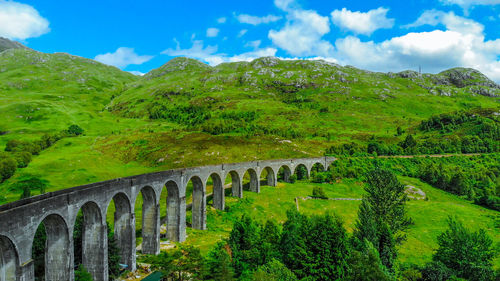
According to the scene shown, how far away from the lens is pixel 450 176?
83.1 metres

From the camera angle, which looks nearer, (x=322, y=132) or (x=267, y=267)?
(x=267, y=267)

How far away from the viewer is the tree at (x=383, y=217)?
113 ft

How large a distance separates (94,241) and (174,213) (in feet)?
52.6

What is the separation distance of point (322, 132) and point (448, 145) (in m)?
56.0

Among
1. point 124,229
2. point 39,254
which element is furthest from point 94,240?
point 39,254

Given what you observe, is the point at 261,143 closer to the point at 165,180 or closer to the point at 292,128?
the point at 292,128

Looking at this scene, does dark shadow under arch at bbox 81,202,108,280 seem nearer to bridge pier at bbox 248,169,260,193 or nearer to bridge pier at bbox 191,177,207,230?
bridge pier at bbox 191,177,207,230

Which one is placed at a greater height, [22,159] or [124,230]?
[22,159]

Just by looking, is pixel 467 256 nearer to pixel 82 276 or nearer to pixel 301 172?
pixel 82 276

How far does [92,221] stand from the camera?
102 ft

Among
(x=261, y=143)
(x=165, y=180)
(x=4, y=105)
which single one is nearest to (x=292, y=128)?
(x=261, y=143)

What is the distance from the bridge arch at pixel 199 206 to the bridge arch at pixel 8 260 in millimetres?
31378

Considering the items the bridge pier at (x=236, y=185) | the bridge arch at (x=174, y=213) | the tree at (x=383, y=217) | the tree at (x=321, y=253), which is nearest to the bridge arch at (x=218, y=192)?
the bridge pier at (x=236, y=185)

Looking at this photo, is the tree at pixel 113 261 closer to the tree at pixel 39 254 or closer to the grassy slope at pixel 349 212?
the tree at pixel 39 254
